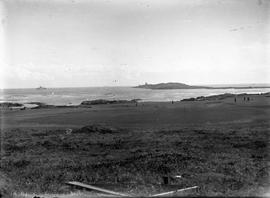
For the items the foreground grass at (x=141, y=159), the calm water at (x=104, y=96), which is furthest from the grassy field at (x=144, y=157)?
the calm water at (x=104, y=96)

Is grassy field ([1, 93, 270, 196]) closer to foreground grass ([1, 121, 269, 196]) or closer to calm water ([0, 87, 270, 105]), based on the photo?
foreground grass ([1, 121, 269, 196])

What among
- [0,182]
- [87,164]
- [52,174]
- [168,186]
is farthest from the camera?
[87,164]

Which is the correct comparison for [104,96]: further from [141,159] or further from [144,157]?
[141,159]

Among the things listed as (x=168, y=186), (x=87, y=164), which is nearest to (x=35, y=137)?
(x=87, y=164)

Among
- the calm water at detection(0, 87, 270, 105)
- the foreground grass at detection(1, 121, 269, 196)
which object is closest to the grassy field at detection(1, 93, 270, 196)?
the foreground grass at detection(1, 121, 269, 196)

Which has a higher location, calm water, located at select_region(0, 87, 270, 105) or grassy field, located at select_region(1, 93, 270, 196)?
calm water, located at select_region(0, 87, 270, 105)

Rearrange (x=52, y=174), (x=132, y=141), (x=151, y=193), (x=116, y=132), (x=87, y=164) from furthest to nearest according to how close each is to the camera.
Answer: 1. (x=116, y=132)
2. (x=132, y=141)
3. (x=87, y=164)
4. (x=52, y=174)
5. (x=151, y=193)

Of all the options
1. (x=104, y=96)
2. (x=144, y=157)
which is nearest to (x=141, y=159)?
(x=144, y=157)

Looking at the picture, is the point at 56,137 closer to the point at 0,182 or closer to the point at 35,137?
the point at 35,137
